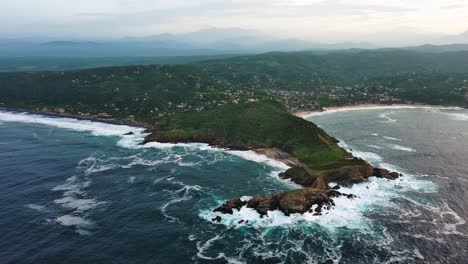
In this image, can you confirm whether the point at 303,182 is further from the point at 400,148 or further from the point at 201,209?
the point at 400,148

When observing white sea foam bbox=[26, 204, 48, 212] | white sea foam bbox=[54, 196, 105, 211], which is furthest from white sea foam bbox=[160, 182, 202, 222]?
white sea foam bbox=[26, 204, 48, 212]

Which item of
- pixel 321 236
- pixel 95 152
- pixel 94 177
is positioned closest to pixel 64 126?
pixel 95 152

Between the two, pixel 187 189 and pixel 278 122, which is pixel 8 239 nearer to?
pixel 187 189

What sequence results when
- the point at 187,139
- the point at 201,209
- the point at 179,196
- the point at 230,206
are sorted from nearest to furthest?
1. the point at 230,206
2. the point at 201,209
3. the point at 179,196
4. the point at 187,139

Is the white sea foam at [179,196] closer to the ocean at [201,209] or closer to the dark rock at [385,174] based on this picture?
the ocean at [201,209]

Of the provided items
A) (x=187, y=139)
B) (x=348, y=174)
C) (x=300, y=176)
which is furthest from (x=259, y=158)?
(x=187, y=139)

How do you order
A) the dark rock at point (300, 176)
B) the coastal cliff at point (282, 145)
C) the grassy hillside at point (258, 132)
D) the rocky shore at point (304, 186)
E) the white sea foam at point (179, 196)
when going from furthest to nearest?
the grassy hillside at point (258, 132), the dark rock at point (300, 176), the coastal cliff at point (282, 145), the rocky shore at point (304, 186), the white sea foam at point (179, 196)

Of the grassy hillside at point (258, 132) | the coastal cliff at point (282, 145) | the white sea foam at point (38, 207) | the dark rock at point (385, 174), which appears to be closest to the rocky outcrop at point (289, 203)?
the coastal cliff at point (282, 145)
